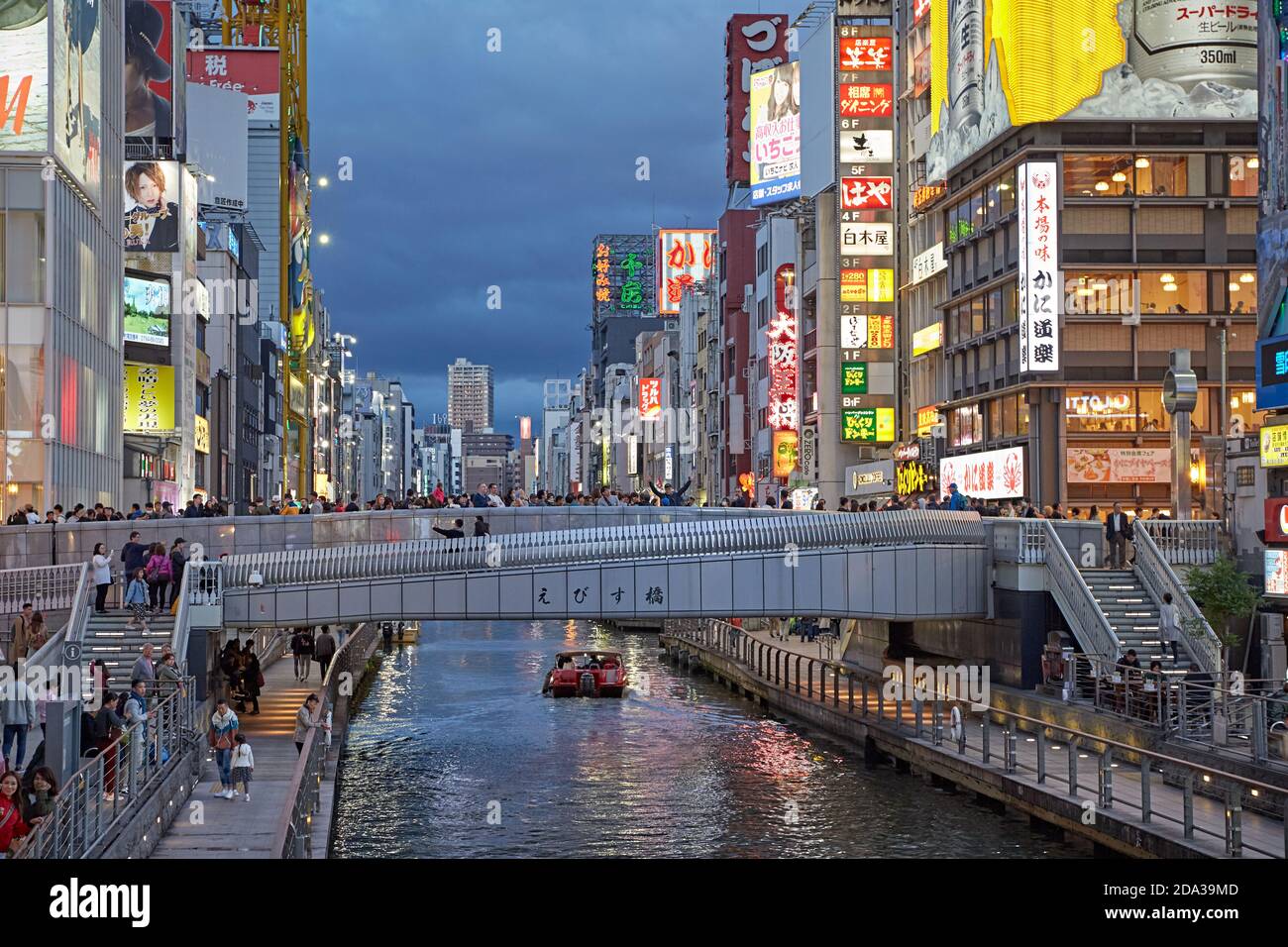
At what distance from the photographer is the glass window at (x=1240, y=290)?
6172 centimetres

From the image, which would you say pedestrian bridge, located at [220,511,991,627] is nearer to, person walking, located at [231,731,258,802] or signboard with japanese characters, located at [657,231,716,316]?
person walking, located at [231,731,258,802]

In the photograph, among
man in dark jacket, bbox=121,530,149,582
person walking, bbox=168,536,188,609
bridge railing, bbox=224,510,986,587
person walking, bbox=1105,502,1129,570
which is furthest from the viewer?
person walking, bbox=1105,502,1129,570

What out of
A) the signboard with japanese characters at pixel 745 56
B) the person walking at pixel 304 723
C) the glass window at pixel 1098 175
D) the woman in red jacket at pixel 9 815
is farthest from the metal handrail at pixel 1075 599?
the signboard with japanese characters at pixel 745 56

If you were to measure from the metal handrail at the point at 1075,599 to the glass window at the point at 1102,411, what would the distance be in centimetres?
2523

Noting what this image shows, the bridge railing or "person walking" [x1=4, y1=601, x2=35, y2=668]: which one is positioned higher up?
the bridge railing

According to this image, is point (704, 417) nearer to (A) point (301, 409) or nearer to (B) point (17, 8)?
(A) point (301, 409)

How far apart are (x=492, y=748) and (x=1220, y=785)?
66.3ft

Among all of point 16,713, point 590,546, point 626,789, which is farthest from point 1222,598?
point 16,713

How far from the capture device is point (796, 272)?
9581cm

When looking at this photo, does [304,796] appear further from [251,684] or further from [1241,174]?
[1241,174]

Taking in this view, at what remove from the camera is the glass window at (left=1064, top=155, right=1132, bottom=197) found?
61750mm

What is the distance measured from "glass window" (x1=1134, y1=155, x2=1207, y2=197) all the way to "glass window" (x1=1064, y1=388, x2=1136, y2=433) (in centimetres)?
757

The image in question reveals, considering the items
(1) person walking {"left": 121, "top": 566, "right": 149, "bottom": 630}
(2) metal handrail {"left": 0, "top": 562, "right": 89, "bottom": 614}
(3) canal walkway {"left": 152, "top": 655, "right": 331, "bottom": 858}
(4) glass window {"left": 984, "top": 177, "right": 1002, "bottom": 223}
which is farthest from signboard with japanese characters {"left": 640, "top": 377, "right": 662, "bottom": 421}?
(1) person walking {"left": 121, "top": 566, "right": 149, "bottom": 630}
